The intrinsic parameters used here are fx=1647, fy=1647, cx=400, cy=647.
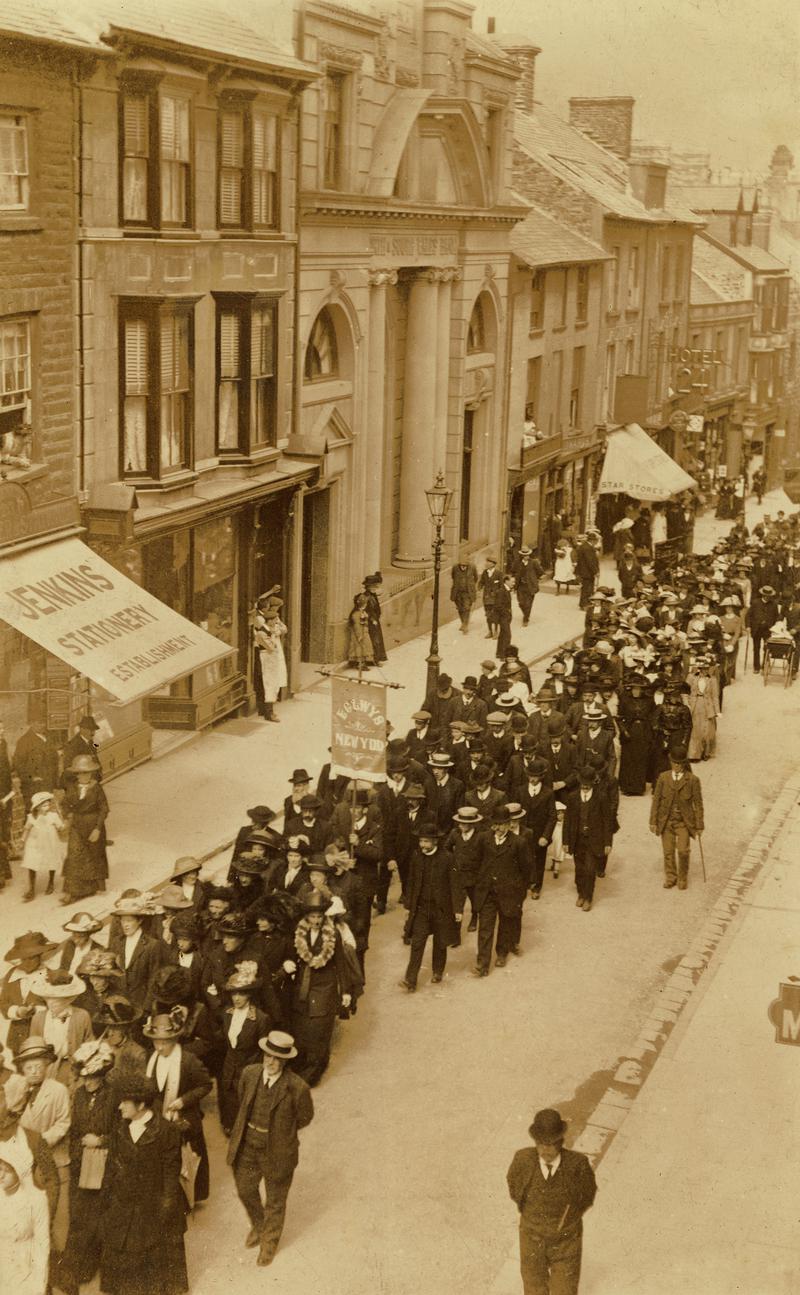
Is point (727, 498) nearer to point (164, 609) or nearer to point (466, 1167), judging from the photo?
point (164, 609)

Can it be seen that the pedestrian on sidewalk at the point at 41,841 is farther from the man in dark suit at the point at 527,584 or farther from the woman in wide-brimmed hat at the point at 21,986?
the man in dark suit at the point at 527,584

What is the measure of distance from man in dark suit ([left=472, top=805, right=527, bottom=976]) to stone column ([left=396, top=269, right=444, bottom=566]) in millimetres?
17777

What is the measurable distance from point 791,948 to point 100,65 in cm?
1286

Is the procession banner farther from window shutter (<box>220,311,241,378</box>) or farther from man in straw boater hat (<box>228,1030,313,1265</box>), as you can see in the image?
window shutter (<box>220,311,241,378</box>)

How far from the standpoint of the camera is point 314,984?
13062 mm

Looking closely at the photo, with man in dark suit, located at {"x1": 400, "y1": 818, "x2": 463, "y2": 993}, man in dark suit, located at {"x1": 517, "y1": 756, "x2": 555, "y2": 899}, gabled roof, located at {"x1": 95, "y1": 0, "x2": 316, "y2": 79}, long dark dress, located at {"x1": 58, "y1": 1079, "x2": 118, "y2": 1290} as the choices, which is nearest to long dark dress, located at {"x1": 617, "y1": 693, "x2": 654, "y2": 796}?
man in dark suit, located at {"x1": 517, "y1": 756, "x2": 555, "y2": 899}

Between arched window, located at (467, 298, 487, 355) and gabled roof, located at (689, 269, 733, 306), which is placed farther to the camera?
gabled roof, located at (689, 269, 733, 306)

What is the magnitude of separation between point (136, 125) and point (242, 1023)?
42.4 feet

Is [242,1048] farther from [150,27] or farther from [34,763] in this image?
[150,27]

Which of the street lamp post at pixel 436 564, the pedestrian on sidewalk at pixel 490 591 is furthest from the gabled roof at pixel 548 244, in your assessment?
the street lamp post at pixel 436 564

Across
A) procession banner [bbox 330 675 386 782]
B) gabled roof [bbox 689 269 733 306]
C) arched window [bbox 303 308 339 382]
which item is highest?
gabled roof [bbox 689 269 733 306]

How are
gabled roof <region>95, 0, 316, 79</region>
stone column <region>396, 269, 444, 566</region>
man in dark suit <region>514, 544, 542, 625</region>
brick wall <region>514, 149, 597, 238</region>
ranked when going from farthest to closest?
brick wall <region>514, 149, 597, 238</region> → man in dark suit <region>514, 544, 542, 625</region> → stone column <region>396, 269, 444, 566</region> → gabled roof <region>95, 0, 316, 79</region>

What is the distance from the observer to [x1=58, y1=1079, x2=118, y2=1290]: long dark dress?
34.1 feet

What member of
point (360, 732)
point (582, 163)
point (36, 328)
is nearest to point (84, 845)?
point (360, 732)
